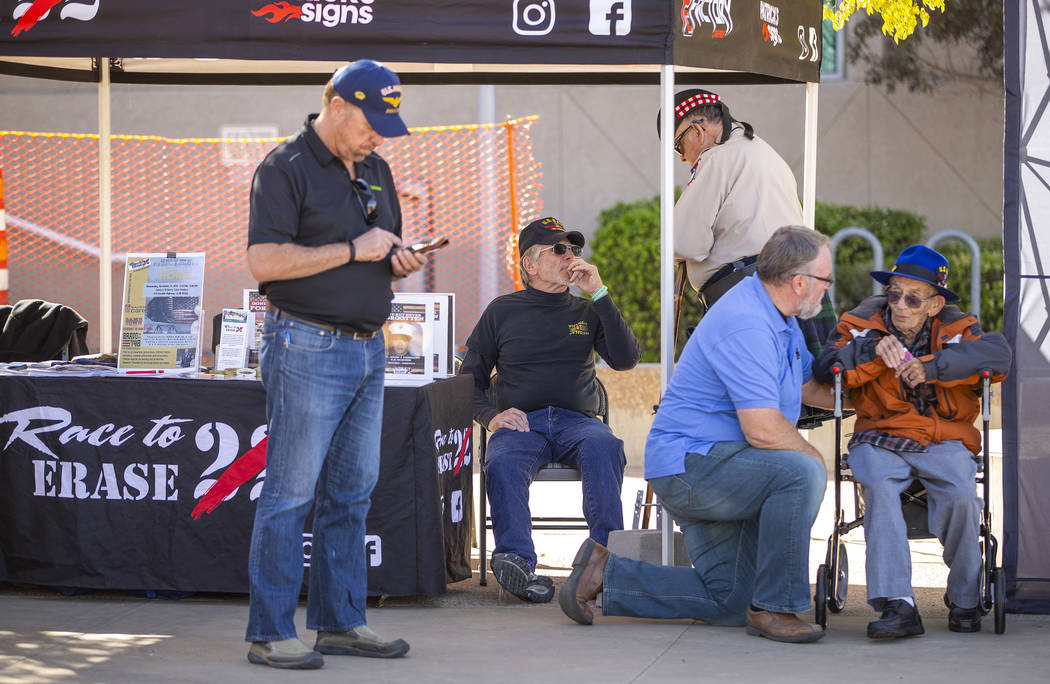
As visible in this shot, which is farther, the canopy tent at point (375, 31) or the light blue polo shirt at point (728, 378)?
the canopy tent at point (375, 31)

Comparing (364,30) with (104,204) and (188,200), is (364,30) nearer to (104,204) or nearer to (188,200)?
(104,204)

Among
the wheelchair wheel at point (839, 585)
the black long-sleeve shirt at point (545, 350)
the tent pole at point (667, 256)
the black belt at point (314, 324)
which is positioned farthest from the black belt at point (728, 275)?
the black belt at point (314, 324)

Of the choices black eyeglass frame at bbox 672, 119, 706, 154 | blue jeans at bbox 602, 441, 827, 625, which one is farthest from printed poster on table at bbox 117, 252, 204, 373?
black eyeglass frame at bbox 672, 119, 706, 154

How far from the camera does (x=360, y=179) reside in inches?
167

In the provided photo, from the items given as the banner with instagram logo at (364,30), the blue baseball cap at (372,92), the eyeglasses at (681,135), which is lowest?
the blue baseball cap at (372,92)

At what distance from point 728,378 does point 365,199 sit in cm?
136

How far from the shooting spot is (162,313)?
5656 millimetres

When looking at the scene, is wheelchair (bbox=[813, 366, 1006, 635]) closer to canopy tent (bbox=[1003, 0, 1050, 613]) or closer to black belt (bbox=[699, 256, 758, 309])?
canopy tent (bbox=[1003, 0, 1050, 613])

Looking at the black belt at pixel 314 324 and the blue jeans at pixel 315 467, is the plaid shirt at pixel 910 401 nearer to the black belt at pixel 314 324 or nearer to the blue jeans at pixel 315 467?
the blue jeans at pixel 315 467

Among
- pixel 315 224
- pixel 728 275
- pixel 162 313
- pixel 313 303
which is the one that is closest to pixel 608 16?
pixel 728 275

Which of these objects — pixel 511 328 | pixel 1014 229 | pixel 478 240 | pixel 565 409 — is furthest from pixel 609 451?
pixel 478 240

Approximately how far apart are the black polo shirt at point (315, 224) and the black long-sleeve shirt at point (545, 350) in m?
1.75

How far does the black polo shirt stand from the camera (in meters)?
4.05

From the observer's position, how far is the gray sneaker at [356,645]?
438 centimetres
